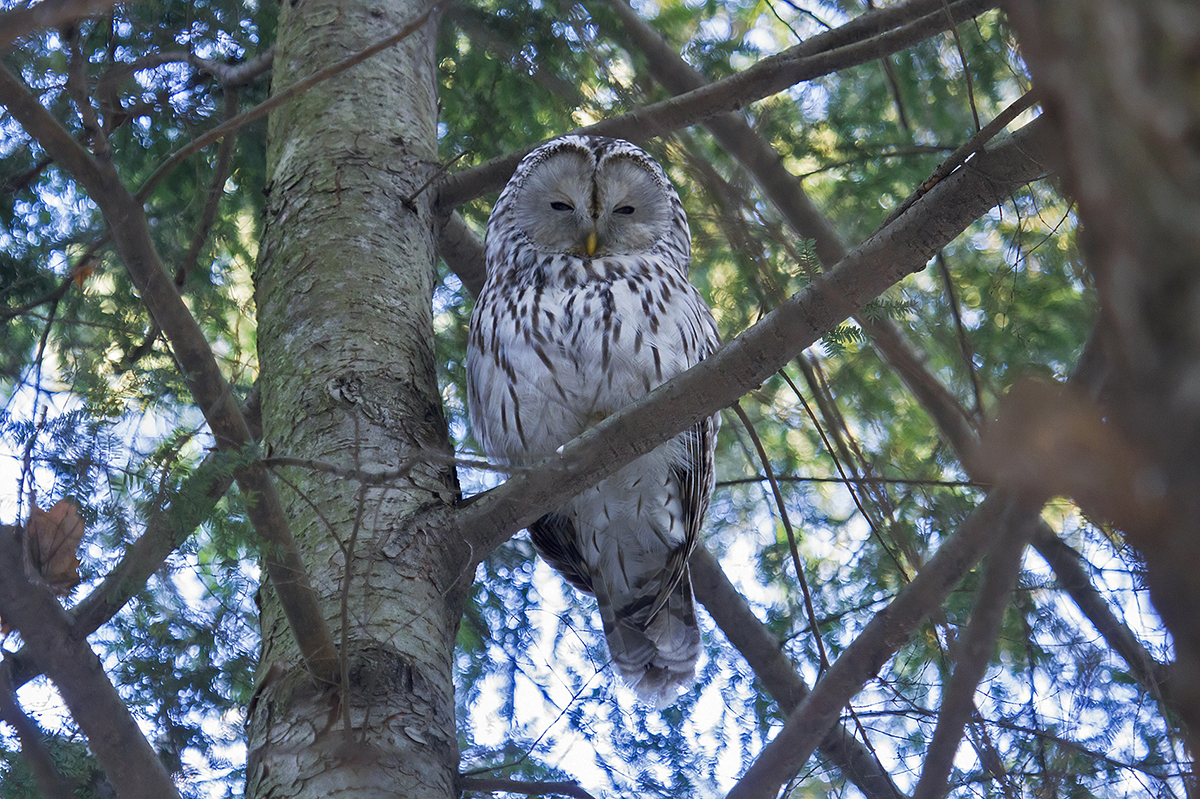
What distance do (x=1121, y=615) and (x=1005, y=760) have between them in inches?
18.4

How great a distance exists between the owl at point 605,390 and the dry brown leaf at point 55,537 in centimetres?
140

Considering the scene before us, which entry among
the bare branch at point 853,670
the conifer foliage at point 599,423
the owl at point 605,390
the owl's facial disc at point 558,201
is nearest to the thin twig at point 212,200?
the conifer foliage at point 599,423

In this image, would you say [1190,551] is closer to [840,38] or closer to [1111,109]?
[1111,109]

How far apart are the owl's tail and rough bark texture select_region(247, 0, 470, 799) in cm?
108

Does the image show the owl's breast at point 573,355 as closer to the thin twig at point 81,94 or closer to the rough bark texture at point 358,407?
the rough bark texture at point 358,407

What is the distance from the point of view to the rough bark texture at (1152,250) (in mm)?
453

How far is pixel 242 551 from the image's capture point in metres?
2.05

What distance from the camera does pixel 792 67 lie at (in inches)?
115

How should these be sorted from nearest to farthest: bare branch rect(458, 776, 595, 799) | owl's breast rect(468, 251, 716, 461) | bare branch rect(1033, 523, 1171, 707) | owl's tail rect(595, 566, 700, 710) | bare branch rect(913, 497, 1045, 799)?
bare branch rect(913, 497, 1045, 799) → bare branch rect(458, 776, 595, 799) → bare branch rect(1033, 523, 1171, 707) → owl's breast rect(468, 251, 716, 461) → owl's tail rect(595, 566, 700, 710)

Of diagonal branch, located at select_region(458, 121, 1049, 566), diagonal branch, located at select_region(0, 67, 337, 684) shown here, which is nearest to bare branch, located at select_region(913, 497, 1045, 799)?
diagonal branch, located at select_region(458, 121, 1049, 566)

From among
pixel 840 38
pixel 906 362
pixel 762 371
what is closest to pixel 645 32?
pixel 840 38

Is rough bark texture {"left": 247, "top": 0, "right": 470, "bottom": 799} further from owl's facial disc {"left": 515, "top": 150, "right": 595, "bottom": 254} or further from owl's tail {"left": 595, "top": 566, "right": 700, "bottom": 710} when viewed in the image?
owl's tail {"left": 595, "top": 566, "right": 700, "bottom": 710}

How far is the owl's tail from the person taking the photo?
131 inches

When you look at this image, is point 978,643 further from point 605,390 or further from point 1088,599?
point 605,390
